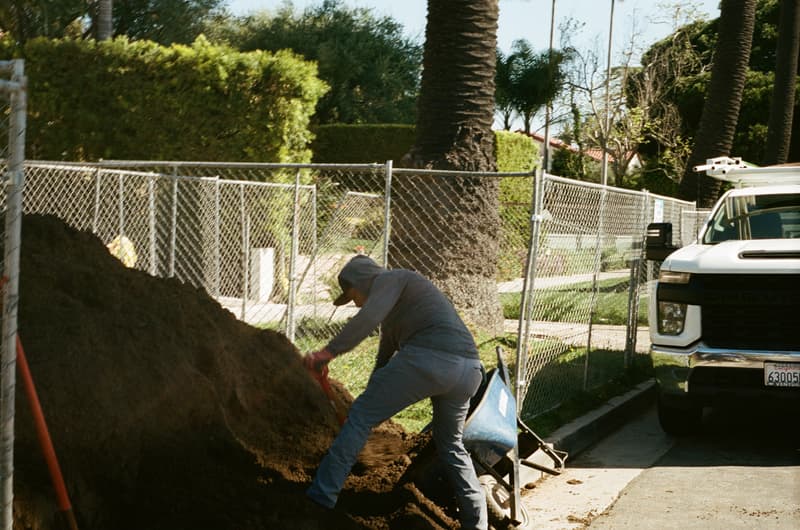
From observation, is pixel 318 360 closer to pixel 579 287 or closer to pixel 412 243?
pixel 579 287

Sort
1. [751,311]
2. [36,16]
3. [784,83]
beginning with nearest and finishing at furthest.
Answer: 1. [751,311]
2. [784,83]
3. [36,16]

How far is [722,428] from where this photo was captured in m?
8.90

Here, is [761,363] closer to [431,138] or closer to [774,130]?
[431,138]

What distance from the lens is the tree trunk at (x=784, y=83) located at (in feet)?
70.5

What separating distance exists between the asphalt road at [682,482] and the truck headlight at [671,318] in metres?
0.99

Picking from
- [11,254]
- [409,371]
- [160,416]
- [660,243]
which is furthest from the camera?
[660,243]

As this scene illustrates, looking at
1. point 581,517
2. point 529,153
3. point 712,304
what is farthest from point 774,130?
point 581,517

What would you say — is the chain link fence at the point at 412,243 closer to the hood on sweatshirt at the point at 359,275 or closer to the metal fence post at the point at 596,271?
the metal fence post at the point at 596,271

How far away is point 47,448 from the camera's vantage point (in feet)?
12.0

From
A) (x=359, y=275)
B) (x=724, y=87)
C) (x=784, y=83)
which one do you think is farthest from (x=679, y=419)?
(x=784, y=83)

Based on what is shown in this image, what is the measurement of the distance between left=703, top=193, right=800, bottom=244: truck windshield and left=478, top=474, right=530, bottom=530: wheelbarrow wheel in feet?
14.4

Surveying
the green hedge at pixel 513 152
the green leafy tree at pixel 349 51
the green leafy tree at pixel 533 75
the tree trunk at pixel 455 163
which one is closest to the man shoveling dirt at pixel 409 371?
the tree trunk at pixel 455 163

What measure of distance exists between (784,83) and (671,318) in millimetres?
16012

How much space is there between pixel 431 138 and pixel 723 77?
27.6 feet
